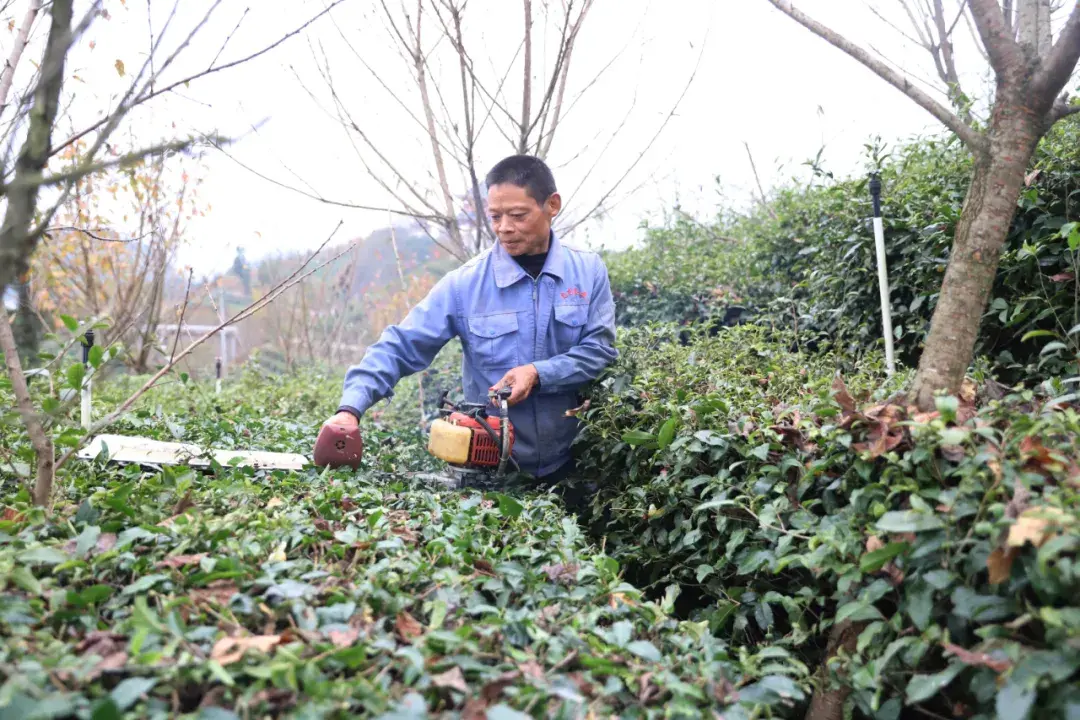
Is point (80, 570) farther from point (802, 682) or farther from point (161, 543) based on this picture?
point (802, 682)

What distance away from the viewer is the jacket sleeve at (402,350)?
3.08 meters

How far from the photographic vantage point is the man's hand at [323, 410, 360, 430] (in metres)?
2.81

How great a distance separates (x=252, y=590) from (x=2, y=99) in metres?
1.76

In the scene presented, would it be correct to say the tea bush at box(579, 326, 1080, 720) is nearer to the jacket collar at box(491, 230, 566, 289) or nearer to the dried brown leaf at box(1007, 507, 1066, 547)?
the dried brown leaf at box(1007, 507, 1066, 547)

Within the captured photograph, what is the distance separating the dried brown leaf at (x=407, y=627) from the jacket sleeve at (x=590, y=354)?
5.71ft

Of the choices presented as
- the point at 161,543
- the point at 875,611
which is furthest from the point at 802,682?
the point at 161,543

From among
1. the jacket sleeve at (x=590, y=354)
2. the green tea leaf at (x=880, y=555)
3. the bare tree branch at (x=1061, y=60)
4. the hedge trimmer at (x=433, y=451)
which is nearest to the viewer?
the green tea leaf at (x=880, y=555)

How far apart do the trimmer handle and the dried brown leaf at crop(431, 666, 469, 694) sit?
5.14 feet

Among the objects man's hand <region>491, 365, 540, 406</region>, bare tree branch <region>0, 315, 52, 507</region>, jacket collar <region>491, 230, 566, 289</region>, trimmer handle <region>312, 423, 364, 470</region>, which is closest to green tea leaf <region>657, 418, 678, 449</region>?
man's hand <region>491, 365, 540, 406</region>

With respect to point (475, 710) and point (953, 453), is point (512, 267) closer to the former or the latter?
point (953, 453)

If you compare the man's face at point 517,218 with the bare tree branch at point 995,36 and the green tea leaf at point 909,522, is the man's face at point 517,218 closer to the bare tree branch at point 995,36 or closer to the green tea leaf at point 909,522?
the bare tree branch at point 995,36

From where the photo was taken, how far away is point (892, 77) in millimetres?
2328

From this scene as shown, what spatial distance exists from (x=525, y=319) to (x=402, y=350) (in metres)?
0.59

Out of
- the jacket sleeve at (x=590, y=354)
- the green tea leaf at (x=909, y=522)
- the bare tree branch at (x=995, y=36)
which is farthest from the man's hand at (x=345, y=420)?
the bare tree branch at (x=995, y=36)
